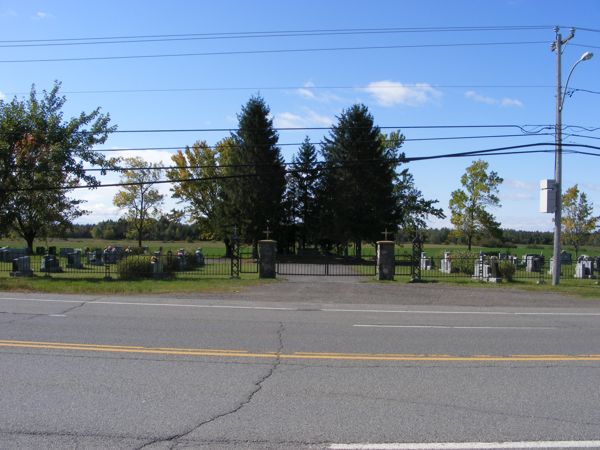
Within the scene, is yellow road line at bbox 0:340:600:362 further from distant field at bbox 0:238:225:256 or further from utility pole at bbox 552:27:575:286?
distant field at bbox 0:238:225:256

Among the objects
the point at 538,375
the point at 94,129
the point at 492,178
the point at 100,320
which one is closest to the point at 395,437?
the point at 538,375

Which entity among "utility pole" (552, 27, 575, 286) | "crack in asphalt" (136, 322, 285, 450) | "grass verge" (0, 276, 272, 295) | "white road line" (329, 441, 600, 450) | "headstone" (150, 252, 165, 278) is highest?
"utility pole" (552, 27, 575, 286)

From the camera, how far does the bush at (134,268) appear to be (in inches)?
904

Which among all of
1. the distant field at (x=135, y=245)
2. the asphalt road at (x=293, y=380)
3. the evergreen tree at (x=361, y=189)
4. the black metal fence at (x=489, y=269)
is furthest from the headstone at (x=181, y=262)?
the distant field at (x=135, y=245)

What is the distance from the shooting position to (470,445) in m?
4.29

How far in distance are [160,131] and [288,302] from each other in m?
9.16

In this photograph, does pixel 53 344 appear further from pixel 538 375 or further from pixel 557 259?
pixel 557 259

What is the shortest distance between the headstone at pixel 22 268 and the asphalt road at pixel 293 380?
15.1m

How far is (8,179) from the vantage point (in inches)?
924

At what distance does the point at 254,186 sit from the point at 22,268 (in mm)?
21082

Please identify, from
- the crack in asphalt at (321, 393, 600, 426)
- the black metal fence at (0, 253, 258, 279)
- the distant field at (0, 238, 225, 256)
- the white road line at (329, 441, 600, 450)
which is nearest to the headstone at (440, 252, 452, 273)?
the black metal fence at (0, 253, 258, 279)

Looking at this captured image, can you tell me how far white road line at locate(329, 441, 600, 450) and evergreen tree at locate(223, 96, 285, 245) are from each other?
3886cm

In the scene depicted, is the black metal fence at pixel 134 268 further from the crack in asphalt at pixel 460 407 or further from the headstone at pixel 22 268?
the crack in asphalt at pixel 460 407

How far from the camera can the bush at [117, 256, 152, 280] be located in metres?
23.0
